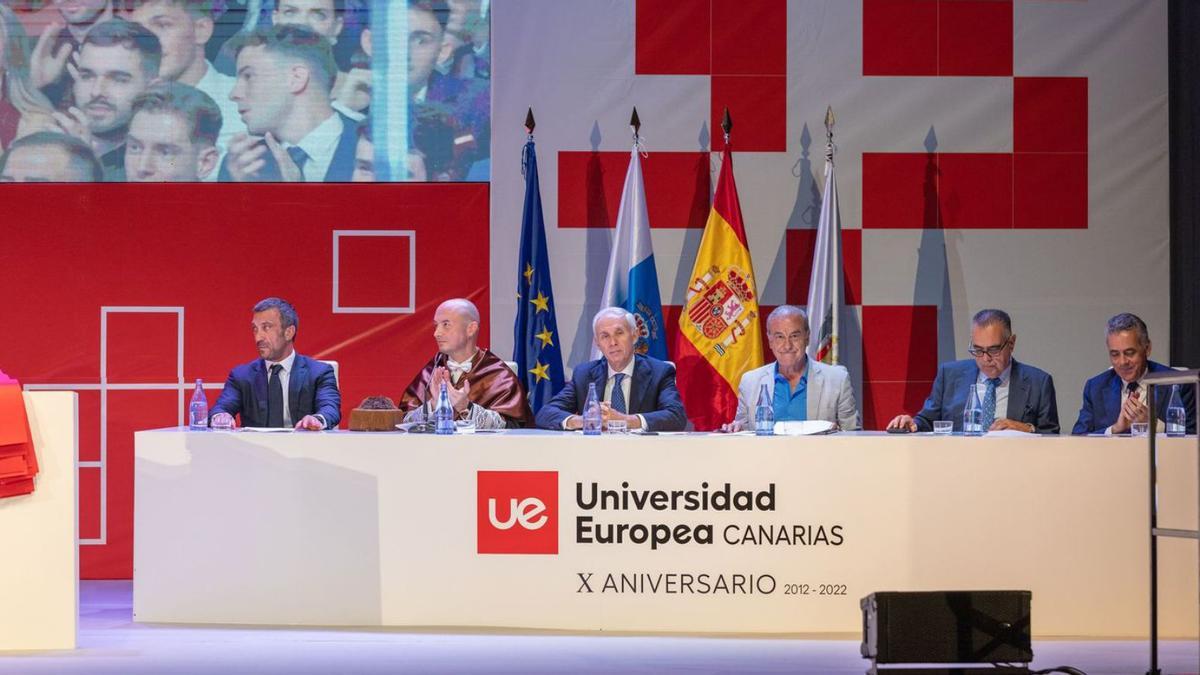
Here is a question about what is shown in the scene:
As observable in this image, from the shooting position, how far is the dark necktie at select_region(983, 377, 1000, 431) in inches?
179

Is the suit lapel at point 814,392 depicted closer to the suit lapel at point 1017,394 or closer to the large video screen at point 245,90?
the suit lapel at point 1017,394

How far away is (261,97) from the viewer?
19.9 feet

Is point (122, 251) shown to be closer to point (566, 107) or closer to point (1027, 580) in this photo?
point (566, 107)

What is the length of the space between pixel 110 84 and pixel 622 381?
9.77ft

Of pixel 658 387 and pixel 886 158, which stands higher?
pixel 886 158

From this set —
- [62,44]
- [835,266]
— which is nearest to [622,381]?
[835,266]

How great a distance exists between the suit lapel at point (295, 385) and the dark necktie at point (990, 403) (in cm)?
270

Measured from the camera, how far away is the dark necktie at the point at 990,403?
454 cm

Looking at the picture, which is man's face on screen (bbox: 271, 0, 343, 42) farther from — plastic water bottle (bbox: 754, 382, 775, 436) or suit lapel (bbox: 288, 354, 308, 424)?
plastic water bottle (bbox: 754, 382, 775, 436)

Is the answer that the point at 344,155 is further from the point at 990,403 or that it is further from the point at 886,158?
the point at 990,403

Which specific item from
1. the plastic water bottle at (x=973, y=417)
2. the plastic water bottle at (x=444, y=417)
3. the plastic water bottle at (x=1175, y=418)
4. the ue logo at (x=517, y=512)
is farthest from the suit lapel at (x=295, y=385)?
the plastic water bottle at (x=1175, y=418)

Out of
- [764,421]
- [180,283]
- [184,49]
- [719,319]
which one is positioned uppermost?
[184,49]

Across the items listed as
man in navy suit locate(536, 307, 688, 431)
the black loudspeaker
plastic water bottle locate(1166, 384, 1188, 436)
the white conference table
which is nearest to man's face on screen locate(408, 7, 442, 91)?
man in navy suit locate(536, 307, 688, 431)

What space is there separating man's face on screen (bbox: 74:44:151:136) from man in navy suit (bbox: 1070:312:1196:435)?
176 inches
